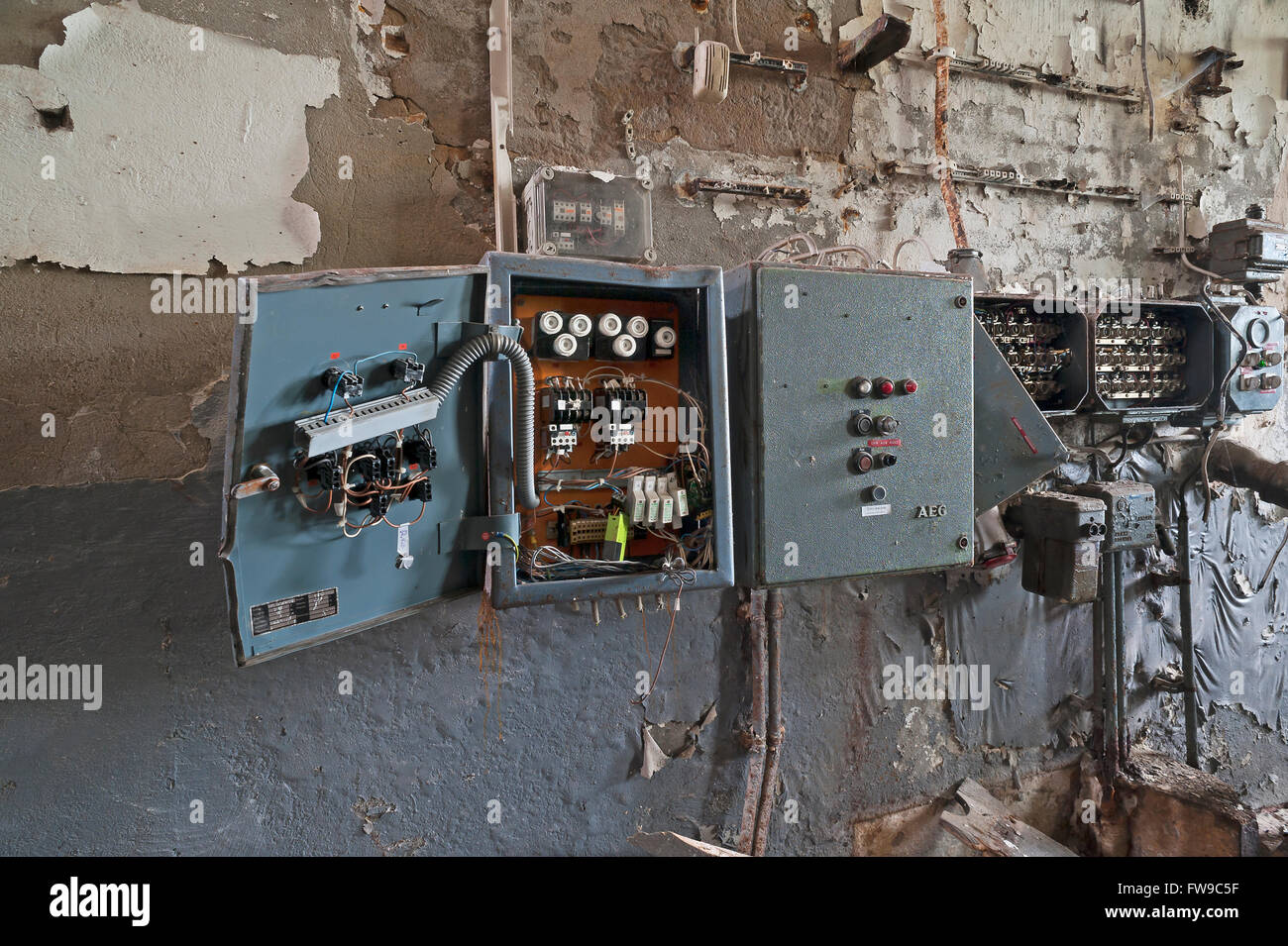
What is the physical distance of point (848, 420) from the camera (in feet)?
5.76

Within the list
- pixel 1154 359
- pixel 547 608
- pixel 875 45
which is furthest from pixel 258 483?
pixel 1154 359

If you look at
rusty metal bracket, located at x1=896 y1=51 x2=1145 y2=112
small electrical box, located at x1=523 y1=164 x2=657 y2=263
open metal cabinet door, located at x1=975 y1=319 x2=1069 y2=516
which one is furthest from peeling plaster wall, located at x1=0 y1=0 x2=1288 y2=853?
open metal cabinet door, located at x1=975 y1=319 x2=1069 y2=516

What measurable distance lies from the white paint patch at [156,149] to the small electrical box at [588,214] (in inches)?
23.0

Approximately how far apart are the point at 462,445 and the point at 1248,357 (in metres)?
2.93

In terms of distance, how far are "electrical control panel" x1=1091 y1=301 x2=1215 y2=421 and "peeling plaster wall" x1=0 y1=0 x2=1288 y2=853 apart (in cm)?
38

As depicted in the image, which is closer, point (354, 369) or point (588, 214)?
point (354, 369)

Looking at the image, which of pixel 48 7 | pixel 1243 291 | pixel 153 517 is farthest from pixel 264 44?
pixel 1243 291

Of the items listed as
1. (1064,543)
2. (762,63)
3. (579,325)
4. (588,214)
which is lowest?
(1064,543)

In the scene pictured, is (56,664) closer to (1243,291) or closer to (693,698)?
(693,698)

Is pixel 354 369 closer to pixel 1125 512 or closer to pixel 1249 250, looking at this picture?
pixel 1125 512

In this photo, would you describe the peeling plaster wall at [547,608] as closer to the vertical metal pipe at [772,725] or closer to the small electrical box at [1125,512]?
the vertical metal pipe at [772,725]

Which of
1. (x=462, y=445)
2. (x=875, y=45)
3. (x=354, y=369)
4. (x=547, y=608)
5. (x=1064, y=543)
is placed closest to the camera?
(x=354, y=369)

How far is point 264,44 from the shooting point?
1761mm

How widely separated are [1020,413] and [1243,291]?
5.97 ft
